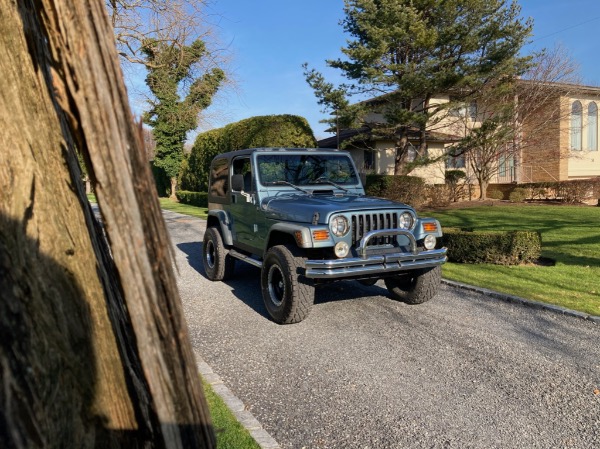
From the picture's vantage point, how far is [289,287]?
5.13 m

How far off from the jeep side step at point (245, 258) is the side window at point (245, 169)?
0.99 m

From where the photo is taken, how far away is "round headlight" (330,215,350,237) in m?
5.18

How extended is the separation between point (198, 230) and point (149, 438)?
1379cm

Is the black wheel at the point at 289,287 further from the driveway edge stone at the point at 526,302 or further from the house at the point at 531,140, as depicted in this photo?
the house at the point at 531,140

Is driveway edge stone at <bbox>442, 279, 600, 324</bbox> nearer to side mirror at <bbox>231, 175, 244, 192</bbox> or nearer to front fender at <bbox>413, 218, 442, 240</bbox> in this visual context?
front fender at <bbox>413, 218, 442, 240</bbox>

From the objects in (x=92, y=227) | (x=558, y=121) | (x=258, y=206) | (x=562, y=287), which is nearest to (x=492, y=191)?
(x=558, y=121)

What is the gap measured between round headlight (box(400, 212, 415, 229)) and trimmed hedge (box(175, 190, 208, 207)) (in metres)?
18.4

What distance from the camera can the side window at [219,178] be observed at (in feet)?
25.1

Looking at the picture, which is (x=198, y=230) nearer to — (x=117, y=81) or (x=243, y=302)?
(x=243, y=302)

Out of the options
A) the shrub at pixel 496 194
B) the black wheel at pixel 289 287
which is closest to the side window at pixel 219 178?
the black wheel at pixel 289 287

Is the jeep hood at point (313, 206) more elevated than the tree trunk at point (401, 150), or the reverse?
the tree trunk at point (401, 150)

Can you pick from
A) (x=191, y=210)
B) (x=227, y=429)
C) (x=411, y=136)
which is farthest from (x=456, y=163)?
(x=227, y=429)

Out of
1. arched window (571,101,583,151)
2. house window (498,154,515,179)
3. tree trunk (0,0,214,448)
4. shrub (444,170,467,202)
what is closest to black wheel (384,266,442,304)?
tree trunk (0,0,214,448)

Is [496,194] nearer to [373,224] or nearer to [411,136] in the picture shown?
[411,136]
